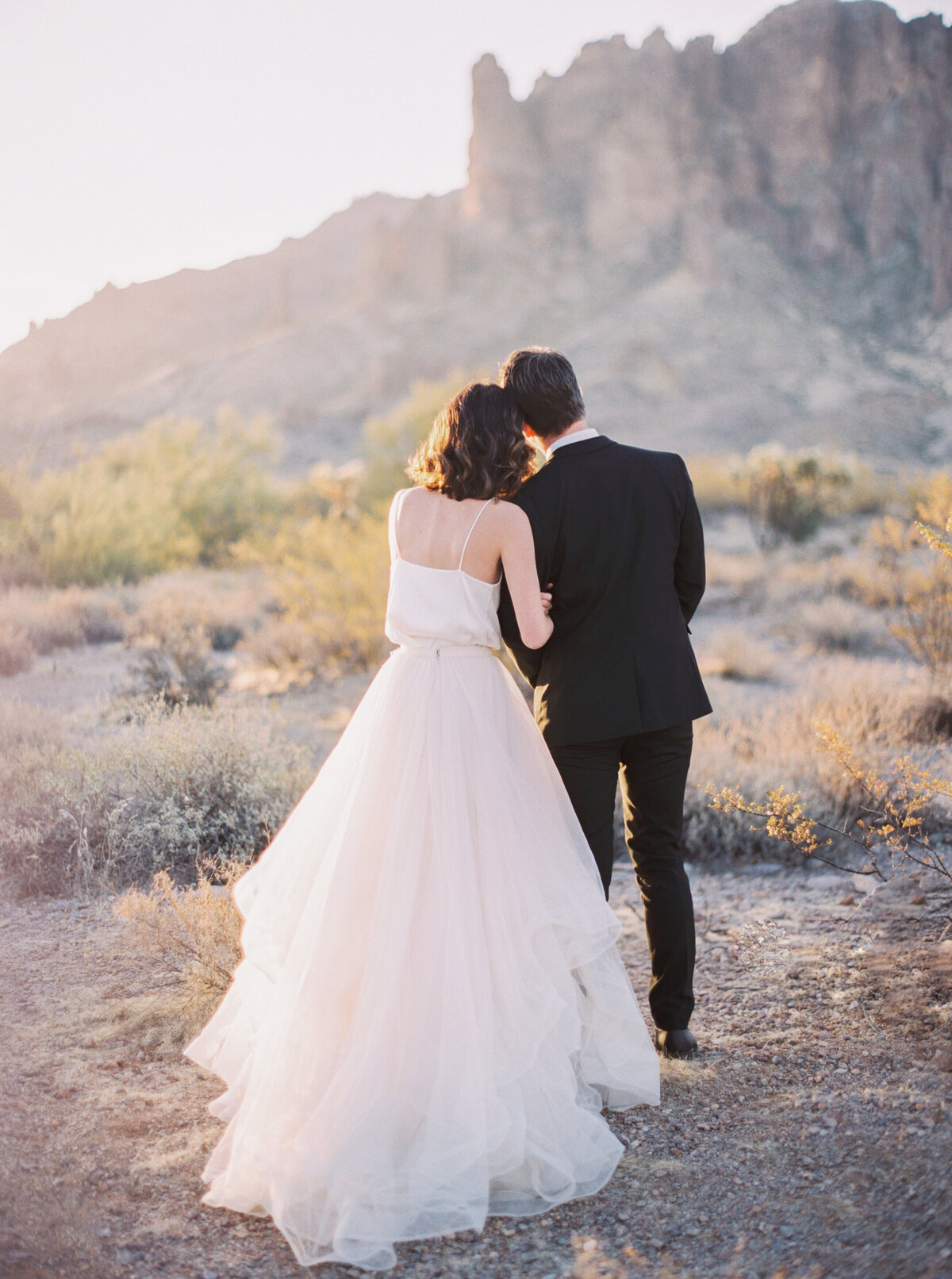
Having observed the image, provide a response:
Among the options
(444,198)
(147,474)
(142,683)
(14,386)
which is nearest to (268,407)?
(14,386)

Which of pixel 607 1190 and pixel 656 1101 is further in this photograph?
pixel 656 1101

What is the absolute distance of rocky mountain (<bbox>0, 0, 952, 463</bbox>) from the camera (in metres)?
50.8

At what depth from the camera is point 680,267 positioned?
6438 cm

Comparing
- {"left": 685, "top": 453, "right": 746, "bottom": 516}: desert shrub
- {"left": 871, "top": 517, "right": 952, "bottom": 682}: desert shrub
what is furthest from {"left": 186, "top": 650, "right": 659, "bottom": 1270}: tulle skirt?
{"left": 685, "top": 453, "right": 746, "bottom": 516}: desert shrub

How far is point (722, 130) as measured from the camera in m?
73.1

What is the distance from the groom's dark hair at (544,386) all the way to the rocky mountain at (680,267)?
141ft

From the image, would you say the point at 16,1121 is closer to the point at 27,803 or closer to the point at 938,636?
the point at 27,803

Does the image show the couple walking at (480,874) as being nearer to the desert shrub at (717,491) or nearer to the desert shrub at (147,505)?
the desert shrub at (147,505)

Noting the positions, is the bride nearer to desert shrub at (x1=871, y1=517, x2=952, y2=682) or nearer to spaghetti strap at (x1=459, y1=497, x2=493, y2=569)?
spaghetti strap at (x1=459, y1=497, x2=493, y2=569)

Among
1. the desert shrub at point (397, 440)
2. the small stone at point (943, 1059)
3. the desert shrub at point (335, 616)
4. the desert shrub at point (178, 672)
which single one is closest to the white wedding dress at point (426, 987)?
the small stone at point (943, 1059)

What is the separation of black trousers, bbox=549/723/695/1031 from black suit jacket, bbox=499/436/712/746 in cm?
11

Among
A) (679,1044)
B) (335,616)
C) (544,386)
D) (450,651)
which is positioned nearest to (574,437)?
(544,386)

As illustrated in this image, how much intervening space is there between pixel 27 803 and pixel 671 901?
3.04 meters

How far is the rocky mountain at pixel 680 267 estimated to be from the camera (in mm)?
50844
